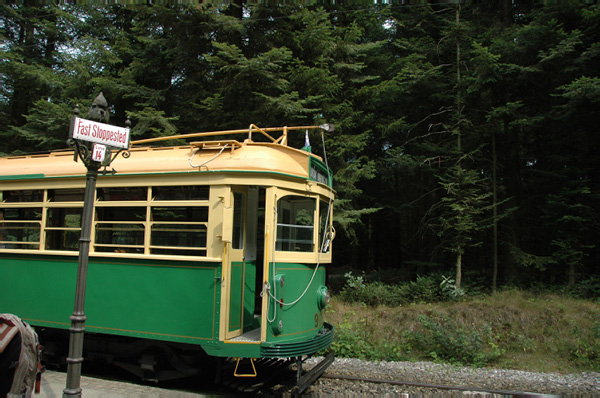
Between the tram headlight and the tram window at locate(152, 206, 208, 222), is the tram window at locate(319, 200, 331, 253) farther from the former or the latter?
the tram window at locate(152, 206, 208, 222)

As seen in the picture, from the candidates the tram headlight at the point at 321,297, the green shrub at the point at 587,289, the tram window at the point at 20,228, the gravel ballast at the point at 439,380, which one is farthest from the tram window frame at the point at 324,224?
the green shrub at the point at 587,289

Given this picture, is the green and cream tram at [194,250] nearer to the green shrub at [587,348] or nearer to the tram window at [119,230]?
the tram window at [119,230]

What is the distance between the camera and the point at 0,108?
1794cm

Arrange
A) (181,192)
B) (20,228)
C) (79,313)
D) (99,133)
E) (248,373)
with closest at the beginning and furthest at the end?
(79,313), (99,133), (181,192), (248,373), (20,228)

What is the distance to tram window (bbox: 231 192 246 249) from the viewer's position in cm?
591

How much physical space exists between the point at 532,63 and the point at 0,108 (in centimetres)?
2003

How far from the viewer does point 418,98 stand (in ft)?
50.0

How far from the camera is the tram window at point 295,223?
594 cm

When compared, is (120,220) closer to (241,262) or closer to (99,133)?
(241,262)

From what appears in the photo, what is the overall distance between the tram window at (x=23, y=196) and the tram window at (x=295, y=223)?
13.5 ft

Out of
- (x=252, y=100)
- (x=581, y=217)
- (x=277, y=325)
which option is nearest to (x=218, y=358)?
(x=277, y=325)

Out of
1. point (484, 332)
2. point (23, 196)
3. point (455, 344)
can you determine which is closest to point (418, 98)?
point (484, 332)

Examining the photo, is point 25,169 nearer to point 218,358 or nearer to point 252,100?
point 218,358

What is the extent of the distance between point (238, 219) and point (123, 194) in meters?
1.87
